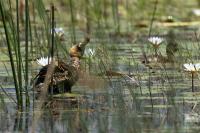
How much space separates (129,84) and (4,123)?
43.1 inches

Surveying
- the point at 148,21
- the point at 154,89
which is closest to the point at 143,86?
the point at 154,89

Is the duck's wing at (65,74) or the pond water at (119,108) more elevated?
the duck's wing at (65,74)

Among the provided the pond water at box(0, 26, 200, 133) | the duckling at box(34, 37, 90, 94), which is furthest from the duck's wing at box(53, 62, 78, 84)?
the pond water at box(0, 26, 200, 133)

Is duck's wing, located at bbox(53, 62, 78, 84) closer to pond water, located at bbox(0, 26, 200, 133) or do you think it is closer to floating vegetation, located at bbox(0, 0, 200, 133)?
floating vegetation, located at bbox(0, 0, 200, 133)

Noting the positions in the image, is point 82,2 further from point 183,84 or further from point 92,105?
point 92,105

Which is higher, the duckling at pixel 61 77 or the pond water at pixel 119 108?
the duckling at pixel 61 77

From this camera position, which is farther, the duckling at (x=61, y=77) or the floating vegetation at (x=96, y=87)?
the duckling at (x=61, y=77)

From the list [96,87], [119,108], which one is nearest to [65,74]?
[96,87]

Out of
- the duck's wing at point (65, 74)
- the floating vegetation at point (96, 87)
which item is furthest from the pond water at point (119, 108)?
the duck's wing at point (65, 74)

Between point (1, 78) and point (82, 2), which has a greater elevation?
point (82, 2)

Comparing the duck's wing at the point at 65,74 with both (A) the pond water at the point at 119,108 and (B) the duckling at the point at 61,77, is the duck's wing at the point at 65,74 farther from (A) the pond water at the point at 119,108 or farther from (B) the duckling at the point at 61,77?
(A) the pond water at the point at 119,108

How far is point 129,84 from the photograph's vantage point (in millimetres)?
4539

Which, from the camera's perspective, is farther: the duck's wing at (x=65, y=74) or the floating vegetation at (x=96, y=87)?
the duck's wing at (x=65, y=74)

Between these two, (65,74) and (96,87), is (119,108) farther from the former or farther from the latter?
(65,74)
